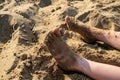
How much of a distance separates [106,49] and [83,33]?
0.29m

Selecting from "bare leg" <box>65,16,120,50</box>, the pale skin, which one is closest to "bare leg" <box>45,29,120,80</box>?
the pale skin

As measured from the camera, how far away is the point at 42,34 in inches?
98.0

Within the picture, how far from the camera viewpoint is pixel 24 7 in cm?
296

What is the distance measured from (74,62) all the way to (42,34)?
0.61m

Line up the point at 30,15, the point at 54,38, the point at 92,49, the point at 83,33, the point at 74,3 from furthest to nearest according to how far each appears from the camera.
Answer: the point at 74,3 < the point at 30,15 < the point at 83,33 < the point at 92,49 < the point at 54,38

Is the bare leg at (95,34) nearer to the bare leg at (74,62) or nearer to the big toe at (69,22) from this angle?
the big toe at (69,22)

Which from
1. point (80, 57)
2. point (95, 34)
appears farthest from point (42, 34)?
point (80, 57)

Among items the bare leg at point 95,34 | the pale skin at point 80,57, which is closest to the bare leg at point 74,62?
the pale skin at point 80,57

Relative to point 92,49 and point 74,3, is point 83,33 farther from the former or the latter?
point 74,3

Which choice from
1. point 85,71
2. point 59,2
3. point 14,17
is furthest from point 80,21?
point 85,71

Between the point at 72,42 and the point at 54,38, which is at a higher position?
the point at 54,38

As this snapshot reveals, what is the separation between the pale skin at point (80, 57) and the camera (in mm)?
1830

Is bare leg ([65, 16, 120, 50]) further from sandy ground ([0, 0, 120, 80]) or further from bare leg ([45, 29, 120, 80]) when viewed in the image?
bare leg ([45, 29, 120, 80])

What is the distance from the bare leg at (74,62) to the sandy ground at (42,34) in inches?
2.5
